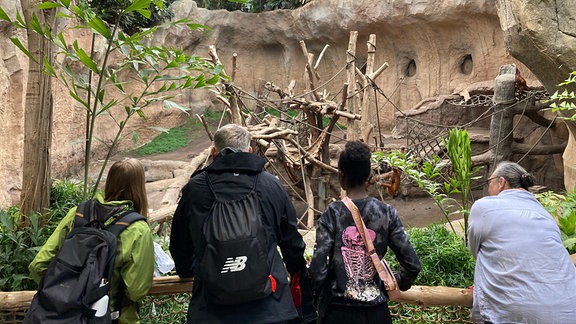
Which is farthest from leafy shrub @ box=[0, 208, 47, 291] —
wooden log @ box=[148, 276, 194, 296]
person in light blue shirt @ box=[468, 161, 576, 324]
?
person in light blue shirt @ box=[468, 161, 576, 324]

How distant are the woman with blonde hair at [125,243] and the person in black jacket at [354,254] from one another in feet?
2.31

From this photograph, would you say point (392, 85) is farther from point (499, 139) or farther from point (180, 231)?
point (180, 231)

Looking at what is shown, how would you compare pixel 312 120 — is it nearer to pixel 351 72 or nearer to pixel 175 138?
pixel 351 72

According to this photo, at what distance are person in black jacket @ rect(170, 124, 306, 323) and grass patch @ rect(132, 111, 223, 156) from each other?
15.2m

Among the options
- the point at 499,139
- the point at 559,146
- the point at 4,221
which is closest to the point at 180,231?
the point at 4,221

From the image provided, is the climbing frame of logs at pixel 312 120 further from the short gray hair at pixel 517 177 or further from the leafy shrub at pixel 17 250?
the short gray hair at pixel 517 177

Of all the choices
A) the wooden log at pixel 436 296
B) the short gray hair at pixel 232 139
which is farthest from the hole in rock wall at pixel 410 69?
the short gray hair at pixel 232 139

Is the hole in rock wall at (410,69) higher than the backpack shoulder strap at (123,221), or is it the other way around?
the hole in rock wall at (410,69)

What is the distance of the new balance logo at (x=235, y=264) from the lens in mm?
1971

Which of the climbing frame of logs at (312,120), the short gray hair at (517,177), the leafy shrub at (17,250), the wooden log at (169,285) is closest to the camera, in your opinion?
the short gray hair at (517,177)

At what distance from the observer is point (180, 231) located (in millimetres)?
2307

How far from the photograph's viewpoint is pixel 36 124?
11.2 ft

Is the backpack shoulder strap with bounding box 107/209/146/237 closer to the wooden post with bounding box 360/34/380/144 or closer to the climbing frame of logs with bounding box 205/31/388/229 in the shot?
the climbing frame of logs with bounding box 205/31/388/229

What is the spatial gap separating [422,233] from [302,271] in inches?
82.2
